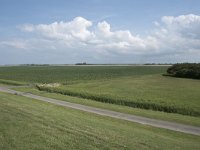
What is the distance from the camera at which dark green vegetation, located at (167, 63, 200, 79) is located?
5697cm

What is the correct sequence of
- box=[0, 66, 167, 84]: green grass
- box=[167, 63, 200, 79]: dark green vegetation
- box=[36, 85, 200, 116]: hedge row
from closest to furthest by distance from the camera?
box=[36, 85, 200, 116]: hedge row → box=[167, 63, 200, 79]: dark green vegetation → box=[0, 66, 167, 84]: green grass

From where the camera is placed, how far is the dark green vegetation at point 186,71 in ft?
187

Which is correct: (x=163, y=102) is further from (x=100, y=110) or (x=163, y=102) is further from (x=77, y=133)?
(x=77, y=133)

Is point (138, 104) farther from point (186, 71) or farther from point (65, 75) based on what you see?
point (65, 75)

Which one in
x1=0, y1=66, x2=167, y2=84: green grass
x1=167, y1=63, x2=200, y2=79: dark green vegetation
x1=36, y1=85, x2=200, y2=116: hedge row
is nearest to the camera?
x1=36, y1=85, x2=200, y2=116: hedge row

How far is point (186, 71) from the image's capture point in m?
59.6

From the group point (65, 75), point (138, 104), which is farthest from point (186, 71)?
point (138, 104)

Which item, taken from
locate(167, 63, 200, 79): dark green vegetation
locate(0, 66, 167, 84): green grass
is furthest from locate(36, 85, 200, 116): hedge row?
locate(167, 63, 200, 79): dark green vegetation

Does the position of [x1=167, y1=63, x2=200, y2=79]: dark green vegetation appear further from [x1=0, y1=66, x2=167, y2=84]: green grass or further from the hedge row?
the hedge row

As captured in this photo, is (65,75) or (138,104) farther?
(65,75)

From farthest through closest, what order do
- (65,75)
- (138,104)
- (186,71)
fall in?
(65,75), (186,71), (138,104)

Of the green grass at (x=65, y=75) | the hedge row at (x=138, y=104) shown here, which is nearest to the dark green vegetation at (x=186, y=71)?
the green grass at (x=65, y=75)

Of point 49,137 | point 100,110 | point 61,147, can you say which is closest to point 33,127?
point 49,137

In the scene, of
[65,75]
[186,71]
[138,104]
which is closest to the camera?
[138,104]
